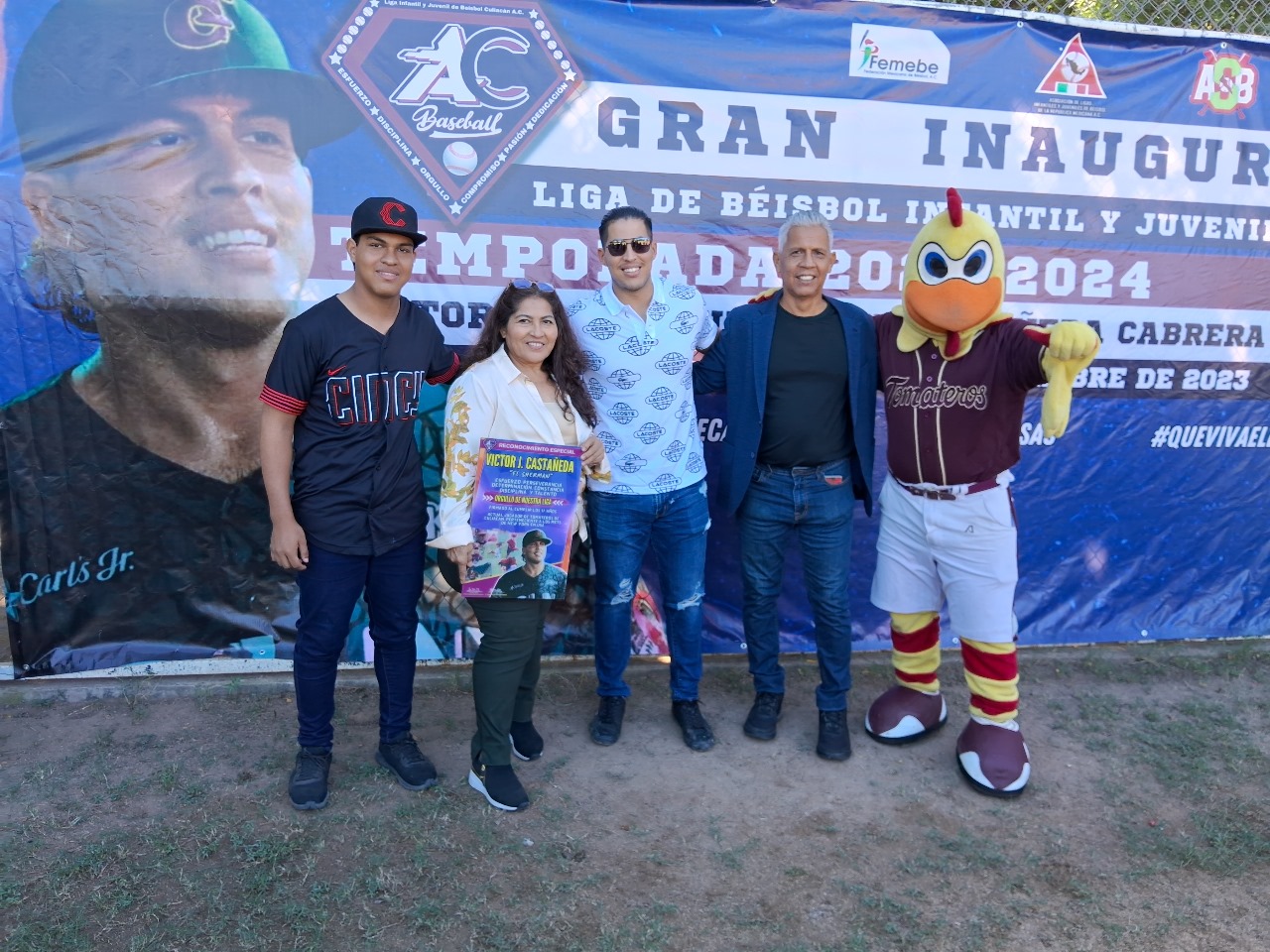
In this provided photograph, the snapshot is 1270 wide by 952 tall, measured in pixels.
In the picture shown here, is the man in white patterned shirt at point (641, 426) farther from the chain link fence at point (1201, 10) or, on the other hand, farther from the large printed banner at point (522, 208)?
the chain link fence at point (1201, 10)

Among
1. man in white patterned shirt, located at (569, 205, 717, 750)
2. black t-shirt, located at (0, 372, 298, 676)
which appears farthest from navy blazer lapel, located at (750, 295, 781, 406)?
black t-shirt, located at (0, 372, 298, 676)

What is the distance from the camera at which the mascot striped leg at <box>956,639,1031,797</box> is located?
9.93 ft

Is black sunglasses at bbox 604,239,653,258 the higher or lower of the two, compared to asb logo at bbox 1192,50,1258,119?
lower

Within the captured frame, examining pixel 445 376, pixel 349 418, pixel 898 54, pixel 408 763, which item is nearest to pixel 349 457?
pixel 349 418

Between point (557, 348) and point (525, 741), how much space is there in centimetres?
142

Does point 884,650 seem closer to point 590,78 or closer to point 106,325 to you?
point 590,78

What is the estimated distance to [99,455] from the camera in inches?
139

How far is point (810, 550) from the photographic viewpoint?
10.4 feet

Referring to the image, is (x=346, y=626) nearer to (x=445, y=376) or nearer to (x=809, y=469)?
(x=445, y=376)

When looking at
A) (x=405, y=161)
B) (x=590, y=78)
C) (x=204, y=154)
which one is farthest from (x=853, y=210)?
(x=204, y=154)

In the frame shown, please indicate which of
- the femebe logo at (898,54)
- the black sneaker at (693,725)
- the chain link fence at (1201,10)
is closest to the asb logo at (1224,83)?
the chain link fence at (1201,10)

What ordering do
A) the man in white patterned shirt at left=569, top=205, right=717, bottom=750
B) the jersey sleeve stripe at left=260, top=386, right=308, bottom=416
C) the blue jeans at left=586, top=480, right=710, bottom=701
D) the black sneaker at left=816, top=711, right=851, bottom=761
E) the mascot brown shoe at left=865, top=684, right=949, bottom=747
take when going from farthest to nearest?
the mascot brown shoe at left=865, top=684, right=949, bottom=747
the black sneaker at left=816, top=711, right=851, bottom=761
the blue jeans at left=586, top=480, right=710, bottom=701
the man in white patterned shirt at left=569, top=205, right=717, bottom=750
the jersey sleeve stripe at left=260, top=386, right=308, bottom=416

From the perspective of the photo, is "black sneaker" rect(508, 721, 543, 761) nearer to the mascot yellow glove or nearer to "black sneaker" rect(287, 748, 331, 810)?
"black sneaker" rect(287, 748, 331, 810)

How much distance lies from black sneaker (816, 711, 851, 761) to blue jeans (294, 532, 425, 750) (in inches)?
59.0
